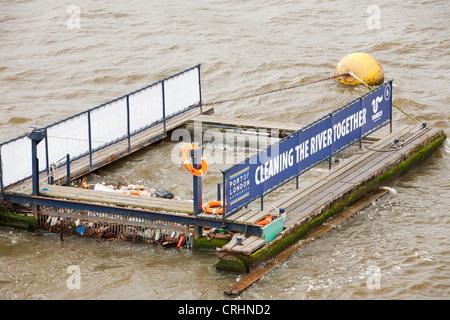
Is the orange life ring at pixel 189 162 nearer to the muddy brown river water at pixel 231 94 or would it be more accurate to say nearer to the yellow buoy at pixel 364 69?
the muddy brown river water at pixel 231 94

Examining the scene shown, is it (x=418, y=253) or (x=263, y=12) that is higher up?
(x=263, y=12)

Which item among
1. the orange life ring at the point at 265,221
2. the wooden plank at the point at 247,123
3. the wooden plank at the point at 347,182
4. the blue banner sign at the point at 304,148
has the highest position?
the blue banner sign at the point at 304,148

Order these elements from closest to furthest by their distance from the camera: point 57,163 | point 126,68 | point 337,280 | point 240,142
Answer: point 337,280
point 57,163
point 240,142
point 126,68

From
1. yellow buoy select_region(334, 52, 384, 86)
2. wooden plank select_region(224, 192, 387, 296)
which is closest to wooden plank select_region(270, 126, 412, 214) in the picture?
wooden plank select_region(224, 192, 387, 296)

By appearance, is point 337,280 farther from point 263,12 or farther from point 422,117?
point 263,12

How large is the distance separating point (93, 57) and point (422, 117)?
1374cm

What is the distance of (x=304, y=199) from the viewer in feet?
64.8

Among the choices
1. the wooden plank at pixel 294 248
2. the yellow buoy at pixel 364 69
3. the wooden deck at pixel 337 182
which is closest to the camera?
the wooden plank at pixel 294 248

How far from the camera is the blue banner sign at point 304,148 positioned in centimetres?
1783

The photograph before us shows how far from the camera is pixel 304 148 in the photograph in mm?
19906

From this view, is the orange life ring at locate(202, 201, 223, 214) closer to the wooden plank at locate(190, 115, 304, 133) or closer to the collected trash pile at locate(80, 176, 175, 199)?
the collected trash pile at locate(80, 176, 175, 199)

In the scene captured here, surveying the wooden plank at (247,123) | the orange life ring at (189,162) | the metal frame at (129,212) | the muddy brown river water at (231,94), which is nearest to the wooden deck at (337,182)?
the metal frame at (129,212)

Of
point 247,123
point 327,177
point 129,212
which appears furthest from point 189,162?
point 247,123
